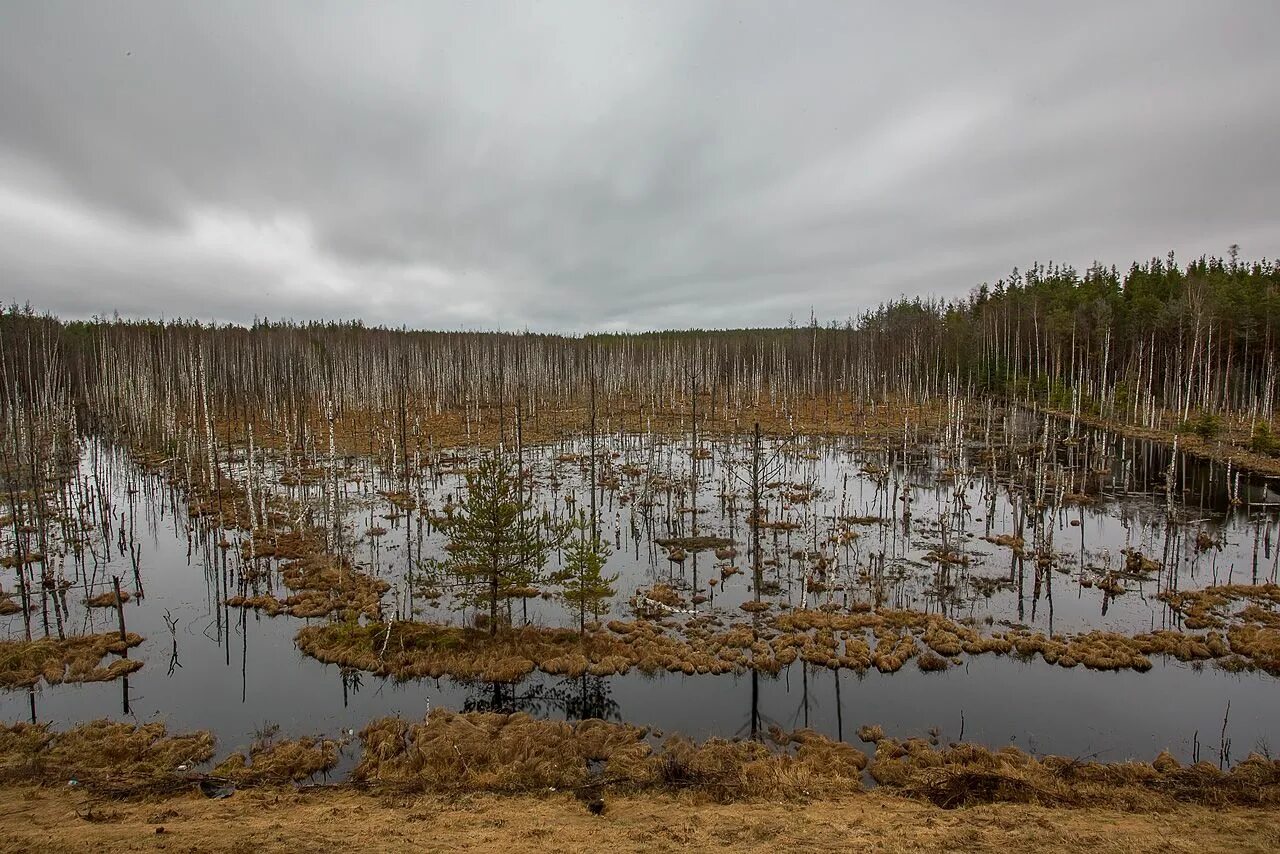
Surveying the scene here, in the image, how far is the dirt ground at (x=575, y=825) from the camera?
927 centimetres

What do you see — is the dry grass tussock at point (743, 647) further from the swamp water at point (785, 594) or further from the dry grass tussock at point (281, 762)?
the dry grass tussock at point (281, 762)

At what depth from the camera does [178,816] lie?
10320mm

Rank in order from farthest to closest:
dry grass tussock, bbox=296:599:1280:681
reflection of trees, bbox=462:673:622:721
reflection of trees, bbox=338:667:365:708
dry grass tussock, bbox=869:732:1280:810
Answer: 1. dry grass tussock, bbox=296:599:1280:681
2. reflection of trees, bbox=338:667:365:708
3. reflection of trees, bbox=462:673:622:721
4. dry grass tussock, bbox=869:732:1280:810

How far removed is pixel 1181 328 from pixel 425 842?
243 feet

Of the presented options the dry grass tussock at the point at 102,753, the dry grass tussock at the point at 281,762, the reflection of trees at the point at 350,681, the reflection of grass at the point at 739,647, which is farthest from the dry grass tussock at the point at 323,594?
the dry grass tussock at the point at 281,762

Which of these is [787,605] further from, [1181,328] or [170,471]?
[1181,328]

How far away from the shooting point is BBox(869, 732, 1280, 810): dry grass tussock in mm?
10773

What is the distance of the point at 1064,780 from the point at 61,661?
25441 mm

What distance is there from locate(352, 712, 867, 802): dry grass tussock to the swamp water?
3.07ft

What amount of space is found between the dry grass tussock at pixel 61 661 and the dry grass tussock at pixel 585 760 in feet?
29.6

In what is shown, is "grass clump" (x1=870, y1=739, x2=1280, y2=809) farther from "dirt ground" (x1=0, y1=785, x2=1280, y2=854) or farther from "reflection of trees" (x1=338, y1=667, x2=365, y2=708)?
"reflection of trees" (x1=338, y1=667, x2=365, y2=708)

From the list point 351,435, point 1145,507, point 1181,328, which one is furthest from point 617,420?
point 1181,328

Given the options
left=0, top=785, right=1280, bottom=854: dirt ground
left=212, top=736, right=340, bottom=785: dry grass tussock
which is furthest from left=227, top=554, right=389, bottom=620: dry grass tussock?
left=0, top=785, right=1280, bottom=854: dirt ground

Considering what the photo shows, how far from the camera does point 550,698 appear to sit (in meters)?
15.6
